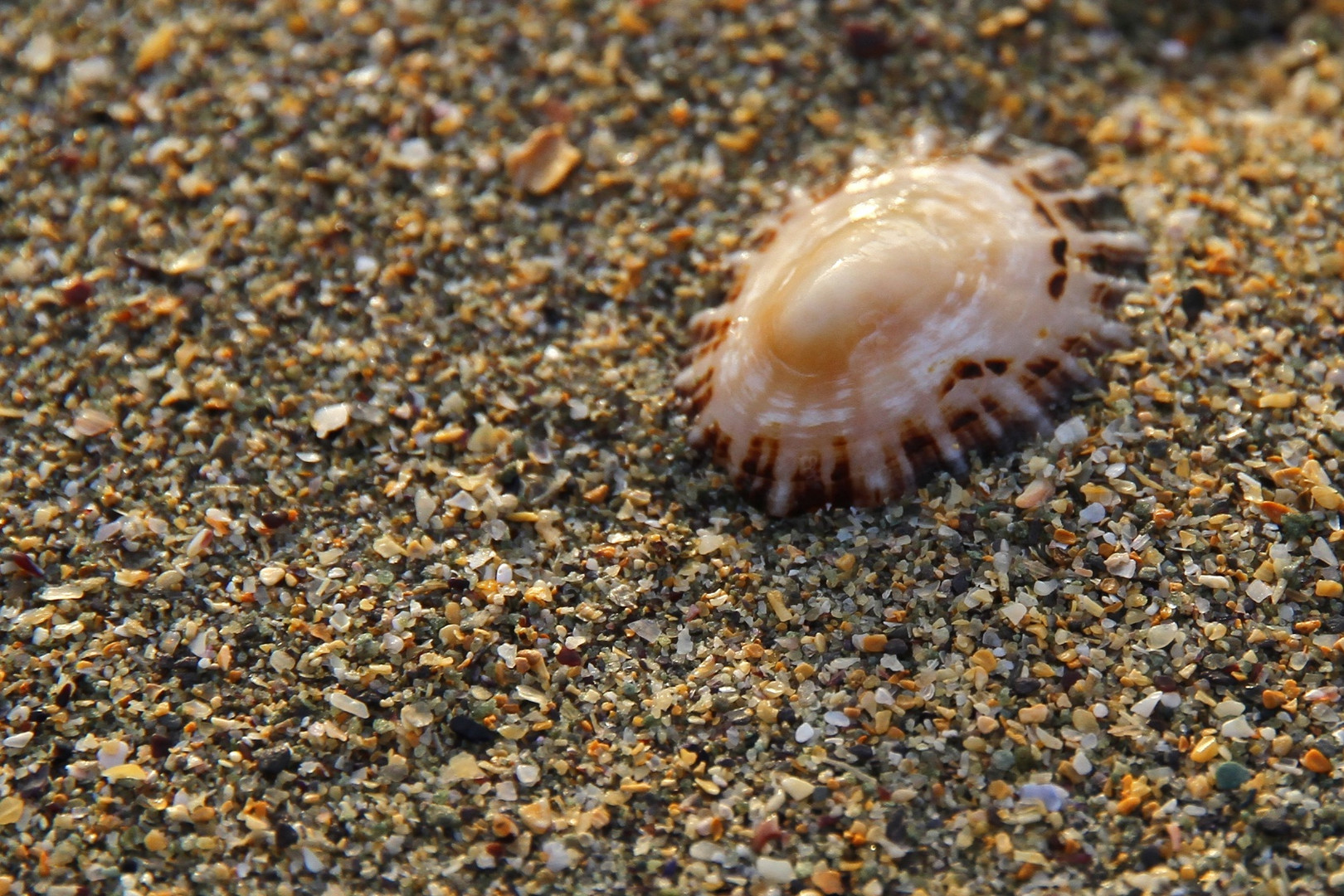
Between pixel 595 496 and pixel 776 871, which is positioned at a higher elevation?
pixel 595 496

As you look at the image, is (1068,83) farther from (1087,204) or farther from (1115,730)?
(1115,730)

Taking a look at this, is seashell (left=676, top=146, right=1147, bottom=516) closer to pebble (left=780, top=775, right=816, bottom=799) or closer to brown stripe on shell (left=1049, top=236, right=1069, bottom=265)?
brown stripe on shell (left=1049, top=236, right=1069, bottom=265)

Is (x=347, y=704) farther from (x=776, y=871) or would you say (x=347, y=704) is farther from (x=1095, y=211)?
(x=1095, y=211)

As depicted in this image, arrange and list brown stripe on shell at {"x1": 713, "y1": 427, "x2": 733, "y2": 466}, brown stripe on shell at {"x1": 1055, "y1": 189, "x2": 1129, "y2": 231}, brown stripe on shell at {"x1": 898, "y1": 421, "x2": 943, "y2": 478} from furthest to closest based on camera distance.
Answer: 1. brown stripe on shell at {"x1": 1055, "y1": 189, "x2": 1129, "y2": 231}
2. brown stripe on shell at {"x1": 713, "y1": 427, "x2": 733, "y2": 466}
3. brown stripe on shell at {"x1": 898, "y1": 421, "x2": 943, "y2": 478}

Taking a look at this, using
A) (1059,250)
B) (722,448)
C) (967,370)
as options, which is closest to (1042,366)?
(967,370)

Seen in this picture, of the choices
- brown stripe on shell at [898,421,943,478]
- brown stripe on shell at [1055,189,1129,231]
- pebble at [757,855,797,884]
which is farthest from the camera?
brown stripe on shell at [1055,189,1129,231]

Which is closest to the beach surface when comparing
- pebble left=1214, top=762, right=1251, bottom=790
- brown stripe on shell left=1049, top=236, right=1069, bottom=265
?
pebble left=1214, top=762, right=1251, bottom=790

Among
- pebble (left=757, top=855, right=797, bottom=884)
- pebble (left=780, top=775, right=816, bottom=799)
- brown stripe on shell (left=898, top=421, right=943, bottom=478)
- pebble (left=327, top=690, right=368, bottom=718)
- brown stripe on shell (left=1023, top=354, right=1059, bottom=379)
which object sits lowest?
pebble (left=757, top=855, right=797, bottom=884)

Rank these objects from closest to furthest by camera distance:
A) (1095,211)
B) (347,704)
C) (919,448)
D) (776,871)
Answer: (776,871), (347,704), (919,448), (1095,211)
